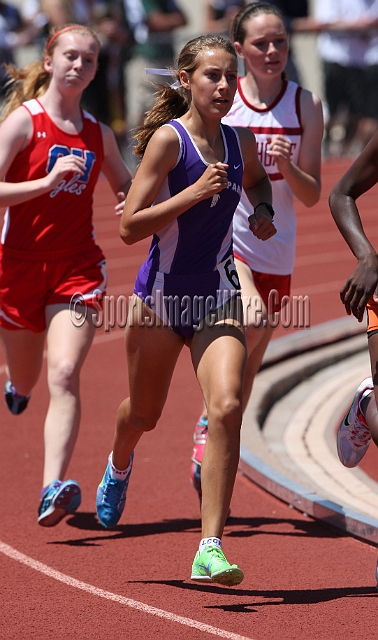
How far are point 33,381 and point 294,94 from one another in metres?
2.07

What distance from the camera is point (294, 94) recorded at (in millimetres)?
5797

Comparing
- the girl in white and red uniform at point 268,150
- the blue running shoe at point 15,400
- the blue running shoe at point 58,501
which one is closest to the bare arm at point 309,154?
the girl in white and red uniform at point 268,150

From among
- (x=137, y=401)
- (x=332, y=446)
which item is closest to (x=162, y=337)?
(x=137, y=401)

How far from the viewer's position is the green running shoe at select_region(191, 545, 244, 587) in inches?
162

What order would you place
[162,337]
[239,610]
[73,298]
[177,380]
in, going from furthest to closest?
[177,380] < [73,298] < [162,337] < [239,610]

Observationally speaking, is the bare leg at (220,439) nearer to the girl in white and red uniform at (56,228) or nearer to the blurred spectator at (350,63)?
the girl in white and red uniform at (56,228)

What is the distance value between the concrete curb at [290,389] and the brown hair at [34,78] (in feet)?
7.55

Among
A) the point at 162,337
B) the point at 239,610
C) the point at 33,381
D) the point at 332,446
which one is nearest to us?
the point at 239,610

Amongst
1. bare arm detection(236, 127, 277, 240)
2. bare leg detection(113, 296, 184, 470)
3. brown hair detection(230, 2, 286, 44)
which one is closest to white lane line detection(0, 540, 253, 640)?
bare leg detection(113, 296, 184, 470)

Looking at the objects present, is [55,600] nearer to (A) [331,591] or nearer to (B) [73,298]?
(A) [331,591]

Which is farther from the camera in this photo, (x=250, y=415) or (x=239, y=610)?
(x=250, y=415)

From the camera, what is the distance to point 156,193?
4500 millimetres

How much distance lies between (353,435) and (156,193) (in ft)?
4.47

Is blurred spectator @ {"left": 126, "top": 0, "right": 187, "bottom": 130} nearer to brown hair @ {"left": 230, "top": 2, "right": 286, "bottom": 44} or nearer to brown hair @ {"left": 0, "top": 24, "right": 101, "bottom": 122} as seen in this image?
brown hair @ {"left": 0, "top": 24, "right": 101, "bottom": 122}
